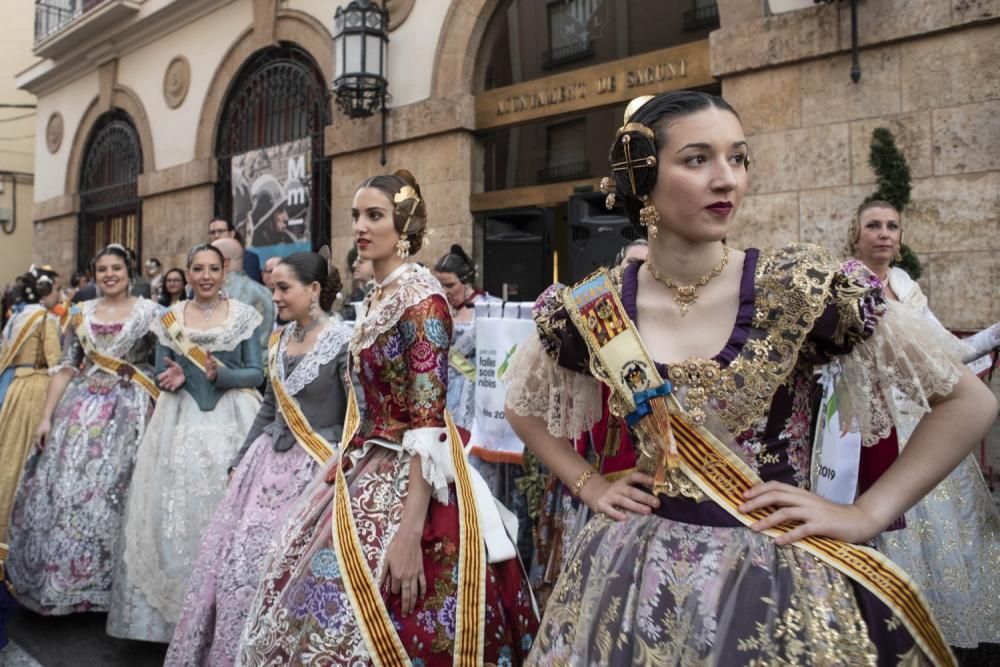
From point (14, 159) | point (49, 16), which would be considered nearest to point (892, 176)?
point (49, 16)

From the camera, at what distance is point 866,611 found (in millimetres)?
1507

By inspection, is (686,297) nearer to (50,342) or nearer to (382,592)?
(382,592)

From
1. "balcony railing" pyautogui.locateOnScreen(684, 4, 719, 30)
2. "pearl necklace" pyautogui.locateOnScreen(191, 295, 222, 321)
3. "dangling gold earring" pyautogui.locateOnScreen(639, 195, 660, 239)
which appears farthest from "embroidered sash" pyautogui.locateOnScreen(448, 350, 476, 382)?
"balcony railing" pyautogui.locateOnScreen(684, 4, 719, 30)

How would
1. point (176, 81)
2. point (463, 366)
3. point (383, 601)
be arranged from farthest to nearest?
point (176, 81)
point (463, 366)
point (383, 601)

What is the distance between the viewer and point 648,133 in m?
1.78

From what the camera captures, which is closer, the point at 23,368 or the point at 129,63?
the point at 23,368

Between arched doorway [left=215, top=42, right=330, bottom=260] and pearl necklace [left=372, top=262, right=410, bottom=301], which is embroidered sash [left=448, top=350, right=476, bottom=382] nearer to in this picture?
pearl necklace [left=372, top=262, right=410, bottom=301]

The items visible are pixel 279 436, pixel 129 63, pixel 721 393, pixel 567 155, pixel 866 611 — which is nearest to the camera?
pixel 866 611

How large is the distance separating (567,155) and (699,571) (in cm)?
776

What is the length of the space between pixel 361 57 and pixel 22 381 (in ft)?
18.0

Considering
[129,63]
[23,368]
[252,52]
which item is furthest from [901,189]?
[129,63]

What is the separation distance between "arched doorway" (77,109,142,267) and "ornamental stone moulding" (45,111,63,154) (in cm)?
114

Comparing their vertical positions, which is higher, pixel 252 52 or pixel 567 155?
pixel 252 52

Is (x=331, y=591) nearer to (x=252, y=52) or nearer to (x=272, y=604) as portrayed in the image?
(x=272, y=604)
